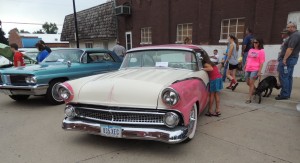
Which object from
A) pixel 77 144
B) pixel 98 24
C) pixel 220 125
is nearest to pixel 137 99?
pixel 77 144

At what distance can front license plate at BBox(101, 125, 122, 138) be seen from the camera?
312 cm

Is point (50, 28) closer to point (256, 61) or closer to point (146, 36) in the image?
point (146, 36)

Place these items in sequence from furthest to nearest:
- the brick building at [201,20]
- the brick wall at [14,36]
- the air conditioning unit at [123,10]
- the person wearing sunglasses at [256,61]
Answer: the brick wall at [14,36] < the air conditioning unit at [123,10] < the brick building at [201,20] < the person wearing sunglasses at [256,61]

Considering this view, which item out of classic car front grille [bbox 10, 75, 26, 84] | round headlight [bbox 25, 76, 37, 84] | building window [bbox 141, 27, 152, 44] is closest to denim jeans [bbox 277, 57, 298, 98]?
round headlight [bbox 25, 76, 37, 84]

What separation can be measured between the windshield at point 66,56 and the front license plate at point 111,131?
399 centimetres

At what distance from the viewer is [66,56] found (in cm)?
689

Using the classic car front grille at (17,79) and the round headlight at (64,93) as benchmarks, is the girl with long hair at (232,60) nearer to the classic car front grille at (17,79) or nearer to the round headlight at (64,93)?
the round headlight at (64,93)

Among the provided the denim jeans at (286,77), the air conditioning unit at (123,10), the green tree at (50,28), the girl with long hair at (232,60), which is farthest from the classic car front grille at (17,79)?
the green tree at (50,28)

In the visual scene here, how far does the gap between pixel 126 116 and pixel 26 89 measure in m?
3.63

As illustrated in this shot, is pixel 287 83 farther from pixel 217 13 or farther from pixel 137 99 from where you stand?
pixel 217 13

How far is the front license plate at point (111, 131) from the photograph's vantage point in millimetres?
3115

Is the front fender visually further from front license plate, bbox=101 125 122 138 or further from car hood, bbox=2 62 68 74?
car hood, bbox=2 62 68 74

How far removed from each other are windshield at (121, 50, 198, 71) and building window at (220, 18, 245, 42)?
7.08 m

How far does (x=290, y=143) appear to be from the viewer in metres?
3.50
